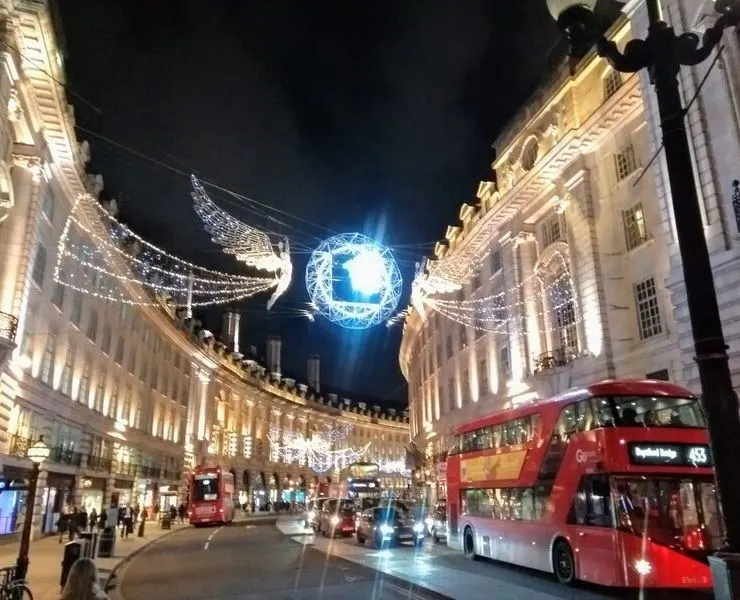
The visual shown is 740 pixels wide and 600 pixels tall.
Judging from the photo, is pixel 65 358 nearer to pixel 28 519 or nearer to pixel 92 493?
pixel 92 493

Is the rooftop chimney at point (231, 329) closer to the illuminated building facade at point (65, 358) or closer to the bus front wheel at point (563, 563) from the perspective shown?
the illuminated building facade at point (65, 358)

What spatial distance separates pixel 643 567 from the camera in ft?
39.0

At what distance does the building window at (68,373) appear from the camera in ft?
107

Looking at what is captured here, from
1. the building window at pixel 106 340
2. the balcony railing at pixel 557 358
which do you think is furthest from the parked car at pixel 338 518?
the building window at pixel 106 340

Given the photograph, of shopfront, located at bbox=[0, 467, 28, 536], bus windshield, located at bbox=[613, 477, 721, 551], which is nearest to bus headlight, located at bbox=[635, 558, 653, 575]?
bus windshield, located at bbox=[613, 477, 721, 551]

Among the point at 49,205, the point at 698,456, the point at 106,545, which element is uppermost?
the point at 49,205

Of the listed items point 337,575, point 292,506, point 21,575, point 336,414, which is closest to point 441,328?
point 337,575

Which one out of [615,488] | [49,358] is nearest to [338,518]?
[49,358]

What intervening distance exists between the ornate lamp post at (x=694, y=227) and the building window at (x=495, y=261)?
2983 centimetres

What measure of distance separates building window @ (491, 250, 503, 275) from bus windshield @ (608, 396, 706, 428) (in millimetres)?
22600

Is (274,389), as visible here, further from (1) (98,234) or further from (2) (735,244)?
(2) (735,244)

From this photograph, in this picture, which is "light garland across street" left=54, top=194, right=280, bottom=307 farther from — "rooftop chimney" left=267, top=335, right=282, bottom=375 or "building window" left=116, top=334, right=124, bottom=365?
"rooftop chimney" left=267, top=335, right=282, bottom=375

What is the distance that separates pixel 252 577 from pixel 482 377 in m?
24.0

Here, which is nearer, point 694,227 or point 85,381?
point 694,227
